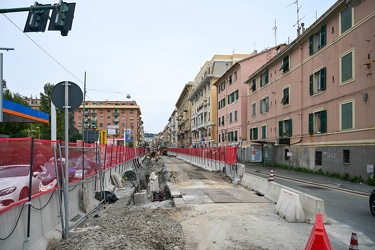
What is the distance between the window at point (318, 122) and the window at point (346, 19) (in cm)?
599

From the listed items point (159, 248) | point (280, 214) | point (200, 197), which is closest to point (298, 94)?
point (200, 197)

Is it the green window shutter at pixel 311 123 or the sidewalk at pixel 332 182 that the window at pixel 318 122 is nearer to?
the green window shutter at pixel 311 123

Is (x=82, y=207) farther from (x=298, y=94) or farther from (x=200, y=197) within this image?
(x=298, y=94)

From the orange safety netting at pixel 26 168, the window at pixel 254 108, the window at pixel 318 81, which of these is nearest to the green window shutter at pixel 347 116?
the window at pixel 318 81

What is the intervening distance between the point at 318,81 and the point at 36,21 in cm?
2131

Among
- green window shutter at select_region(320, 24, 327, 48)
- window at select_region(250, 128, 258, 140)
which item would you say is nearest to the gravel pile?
green window shutter at select_region(320, 24, 327, 48)

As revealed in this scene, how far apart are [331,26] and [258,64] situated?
77.1 ft

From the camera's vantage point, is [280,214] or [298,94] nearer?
Result: [280,214]

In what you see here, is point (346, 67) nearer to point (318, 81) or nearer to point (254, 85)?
point (318, 81)

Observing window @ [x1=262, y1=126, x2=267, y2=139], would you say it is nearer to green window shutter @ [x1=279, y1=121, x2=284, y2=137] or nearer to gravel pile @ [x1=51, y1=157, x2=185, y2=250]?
green window shutter @ [x1=279, y1=121, x2=284, y2=137]

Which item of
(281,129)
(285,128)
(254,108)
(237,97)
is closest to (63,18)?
(285,128)

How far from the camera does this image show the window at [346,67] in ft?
67.7

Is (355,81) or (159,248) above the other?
(355,81)

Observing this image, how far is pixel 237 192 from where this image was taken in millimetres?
13516
